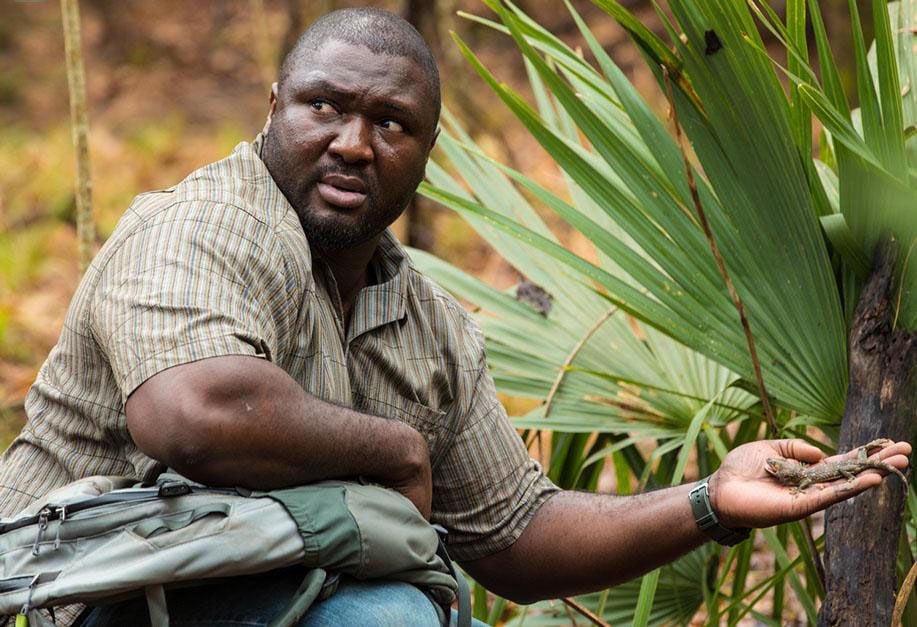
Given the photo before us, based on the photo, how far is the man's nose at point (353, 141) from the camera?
192 centimetres

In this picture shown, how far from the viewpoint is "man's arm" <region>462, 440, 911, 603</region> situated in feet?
6.09

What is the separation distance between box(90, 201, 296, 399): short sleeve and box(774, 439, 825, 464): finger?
2.53 ft

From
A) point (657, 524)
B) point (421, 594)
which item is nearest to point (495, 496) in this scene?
point (657, 524)

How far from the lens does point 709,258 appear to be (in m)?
2.17

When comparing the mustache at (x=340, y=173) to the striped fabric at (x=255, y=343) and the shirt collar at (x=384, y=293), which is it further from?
the shirt collar at (x=384, y=293)

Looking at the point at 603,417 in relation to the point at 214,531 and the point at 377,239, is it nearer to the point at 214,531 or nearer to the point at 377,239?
the point at 377,239

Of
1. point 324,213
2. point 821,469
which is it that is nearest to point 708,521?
point 821,469

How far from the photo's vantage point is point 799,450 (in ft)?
6.08

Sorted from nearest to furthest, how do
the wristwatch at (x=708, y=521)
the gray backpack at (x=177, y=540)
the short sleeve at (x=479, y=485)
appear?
the gray backpack at (x=177, y=540), the wristwatch at (x=708, y=521), the short sleeve at (x=479, y=485)

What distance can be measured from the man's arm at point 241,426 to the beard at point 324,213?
13.8 inches

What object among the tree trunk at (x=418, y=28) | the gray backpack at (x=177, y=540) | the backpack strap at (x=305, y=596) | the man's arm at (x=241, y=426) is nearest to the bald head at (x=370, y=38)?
the man's arm at (x=241, y=426)

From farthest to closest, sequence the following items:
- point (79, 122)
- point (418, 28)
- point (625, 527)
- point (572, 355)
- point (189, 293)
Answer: point (418, 28), point (79, 122), point (572, 355), point (625, 527), point (189, 293)

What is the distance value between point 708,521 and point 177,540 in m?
0.87

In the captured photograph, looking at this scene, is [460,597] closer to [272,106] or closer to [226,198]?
[226,198]
